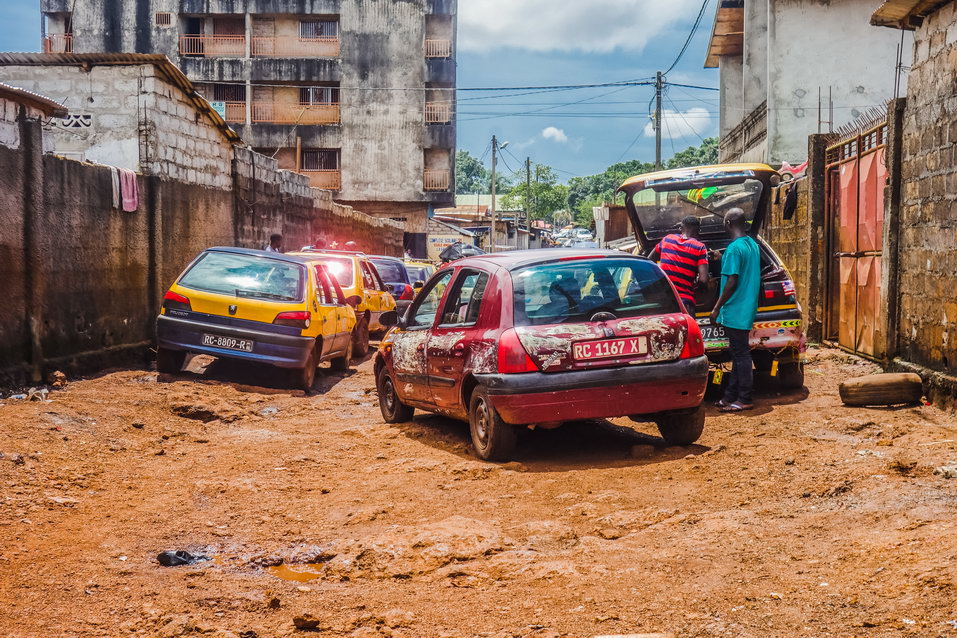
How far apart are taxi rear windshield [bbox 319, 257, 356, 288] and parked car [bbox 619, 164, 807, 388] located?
5.78 meters

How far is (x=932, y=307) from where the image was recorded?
960cm

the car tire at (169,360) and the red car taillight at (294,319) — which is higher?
the red car taillight at (294,319)

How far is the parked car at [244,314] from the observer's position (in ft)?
38.7

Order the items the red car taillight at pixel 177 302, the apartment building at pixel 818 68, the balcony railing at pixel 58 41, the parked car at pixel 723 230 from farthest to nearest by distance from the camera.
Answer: the balcony railing at pixel 58 41 < the apartment building at pixel 818 68 < the red car taillight at pixel 177 302 < the parked car at pixel 723 230

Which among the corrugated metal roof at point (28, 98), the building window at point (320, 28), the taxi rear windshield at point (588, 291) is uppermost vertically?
the building window at point (320, 28)

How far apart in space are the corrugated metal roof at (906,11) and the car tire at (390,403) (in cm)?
587

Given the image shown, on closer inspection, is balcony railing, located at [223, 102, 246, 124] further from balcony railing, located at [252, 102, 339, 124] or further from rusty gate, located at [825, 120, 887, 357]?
rusty gate, located at [825, 120, 887, 357]

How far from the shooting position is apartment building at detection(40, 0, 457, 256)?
50.6 metres

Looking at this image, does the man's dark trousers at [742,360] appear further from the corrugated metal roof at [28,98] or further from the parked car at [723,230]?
the corrugated metal roof at [28,98]

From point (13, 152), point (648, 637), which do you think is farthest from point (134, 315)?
point (648, 637)

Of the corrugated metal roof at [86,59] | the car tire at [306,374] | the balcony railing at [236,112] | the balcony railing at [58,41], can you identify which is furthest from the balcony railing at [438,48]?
the car tire at [306,374]

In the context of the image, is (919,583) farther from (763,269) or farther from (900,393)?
(763,269)

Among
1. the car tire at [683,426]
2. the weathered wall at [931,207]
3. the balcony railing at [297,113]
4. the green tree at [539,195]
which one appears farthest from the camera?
the green tree at [539,195]

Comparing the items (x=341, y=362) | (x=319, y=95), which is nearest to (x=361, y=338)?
(x=341, y=362)
